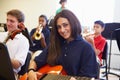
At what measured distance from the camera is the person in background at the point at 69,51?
161 cm

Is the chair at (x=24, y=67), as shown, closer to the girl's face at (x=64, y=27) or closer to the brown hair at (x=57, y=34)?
the brown hair at (x=57, y=34)

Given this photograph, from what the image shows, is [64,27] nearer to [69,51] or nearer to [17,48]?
[69,51]

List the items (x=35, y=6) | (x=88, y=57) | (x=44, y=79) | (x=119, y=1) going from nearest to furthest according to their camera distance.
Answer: (x=44, y=79)
(x=88, y=57)
(x=119, y=1)
(x=35, y=6)

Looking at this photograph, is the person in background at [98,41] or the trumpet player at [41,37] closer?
the person in background at [98,41]

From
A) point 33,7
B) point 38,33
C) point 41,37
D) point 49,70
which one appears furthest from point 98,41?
point 33,7

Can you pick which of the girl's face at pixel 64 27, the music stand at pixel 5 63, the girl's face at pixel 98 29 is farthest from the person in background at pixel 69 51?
the girl's face at pixel 98 29

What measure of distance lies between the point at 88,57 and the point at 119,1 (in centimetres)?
345

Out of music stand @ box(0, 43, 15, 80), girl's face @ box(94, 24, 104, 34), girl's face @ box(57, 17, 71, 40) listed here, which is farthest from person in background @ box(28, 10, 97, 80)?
girl's face @ box(94, 24, 104, 34)

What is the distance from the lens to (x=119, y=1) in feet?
15.6

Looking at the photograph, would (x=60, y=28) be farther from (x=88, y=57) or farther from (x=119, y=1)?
(x=119, y=1)

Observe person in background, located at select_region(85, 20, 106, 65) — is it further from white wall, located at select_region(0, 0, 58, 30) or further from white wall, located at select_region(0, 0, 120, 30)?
white wall, located at select_region(0, 0, 58, 30)

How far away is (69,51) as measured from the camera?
1.71m

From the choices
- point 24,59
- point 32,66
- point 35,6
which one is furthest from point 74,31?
point 35,6

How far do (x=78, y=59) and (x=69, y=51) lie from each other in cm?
11
